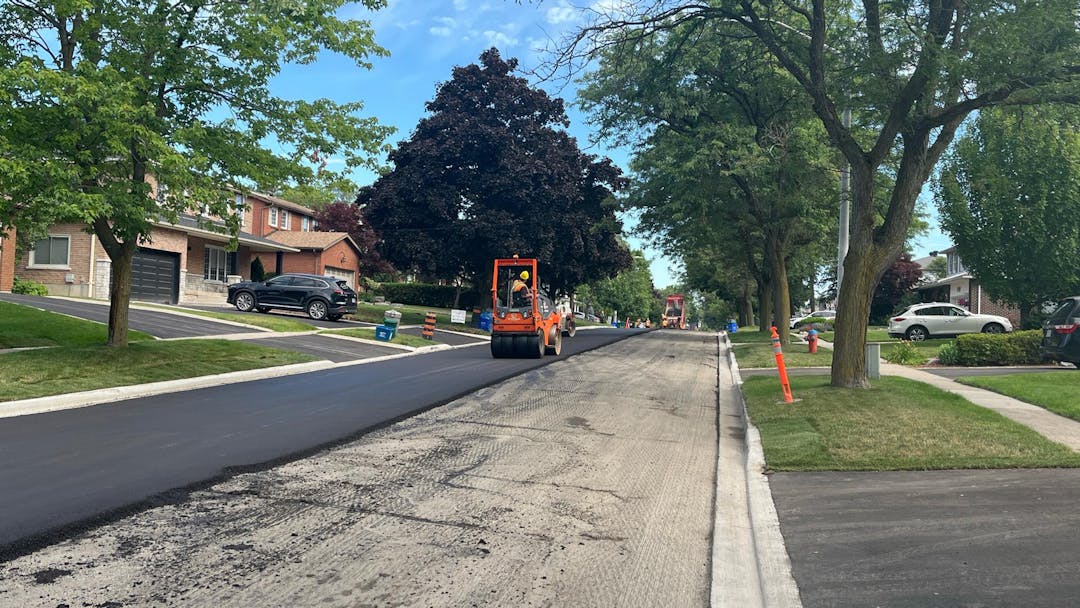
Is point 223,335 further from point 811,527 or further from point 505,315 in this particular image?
point 811,527

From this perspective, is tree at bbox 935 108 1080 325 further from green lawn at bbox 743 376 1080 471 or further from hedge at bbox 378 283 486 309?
hedge at bbox 378 283 486 309

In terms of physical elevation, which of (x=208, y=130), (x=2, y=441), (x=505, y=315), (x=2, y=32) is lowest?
(x=2, y=441)

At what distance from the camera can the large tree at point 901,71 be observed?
1021 centimetres

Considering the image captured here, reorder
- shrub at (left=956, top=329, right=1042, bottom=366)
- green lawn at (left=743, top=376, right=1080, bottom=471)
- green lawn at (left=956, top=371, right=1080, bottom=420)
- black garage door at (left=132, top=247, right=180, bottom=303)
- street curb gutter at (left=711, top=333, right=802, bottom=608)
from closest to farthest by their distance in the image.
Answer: street curb gutter at (left=711, top=333, right=802, bottom=608) → green lawn at (left=743, top=376, right=1080, bottom=471) → green lawn at (left=956, top=371, right=1080, bottom=420) → shrub at (left=956, top=329, right=1042, bottom=366) → black garage door at (left=132, top=247, right=180, bottom=303)

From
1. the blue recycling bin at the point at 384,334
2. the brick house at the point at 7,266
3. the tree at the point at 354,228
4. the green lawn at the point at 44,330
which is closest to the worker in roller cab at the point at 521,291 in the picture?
the blue recycling bin at the point at 384,334

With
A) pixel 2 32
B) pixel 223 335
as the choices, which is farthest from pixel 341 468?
pixel 223 335

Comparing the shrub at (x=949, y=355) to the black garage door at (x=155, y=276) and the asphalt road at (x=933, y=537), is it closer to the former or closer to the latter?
the asphalt road at (x=933, y=537)

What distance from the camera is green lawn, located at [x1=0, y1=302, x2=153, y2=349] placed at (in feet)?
52.3

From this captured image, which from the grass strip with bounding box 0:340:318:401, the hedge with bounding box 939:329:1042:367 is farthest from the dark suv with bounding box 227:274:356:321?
the hedge with bounding box 939:329:1042:367

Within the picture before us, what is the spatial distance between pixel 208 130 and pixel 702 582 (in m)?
12.3

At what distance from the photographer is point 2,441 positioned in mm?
7875

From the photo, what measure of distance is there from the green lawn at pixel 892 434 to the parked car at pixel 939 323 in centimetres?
2016

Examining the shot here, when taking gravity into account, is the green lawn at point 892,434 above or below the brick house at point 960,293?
below

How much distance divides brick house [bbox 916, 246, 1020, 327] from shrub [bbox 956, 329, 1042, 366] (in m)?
18.3
